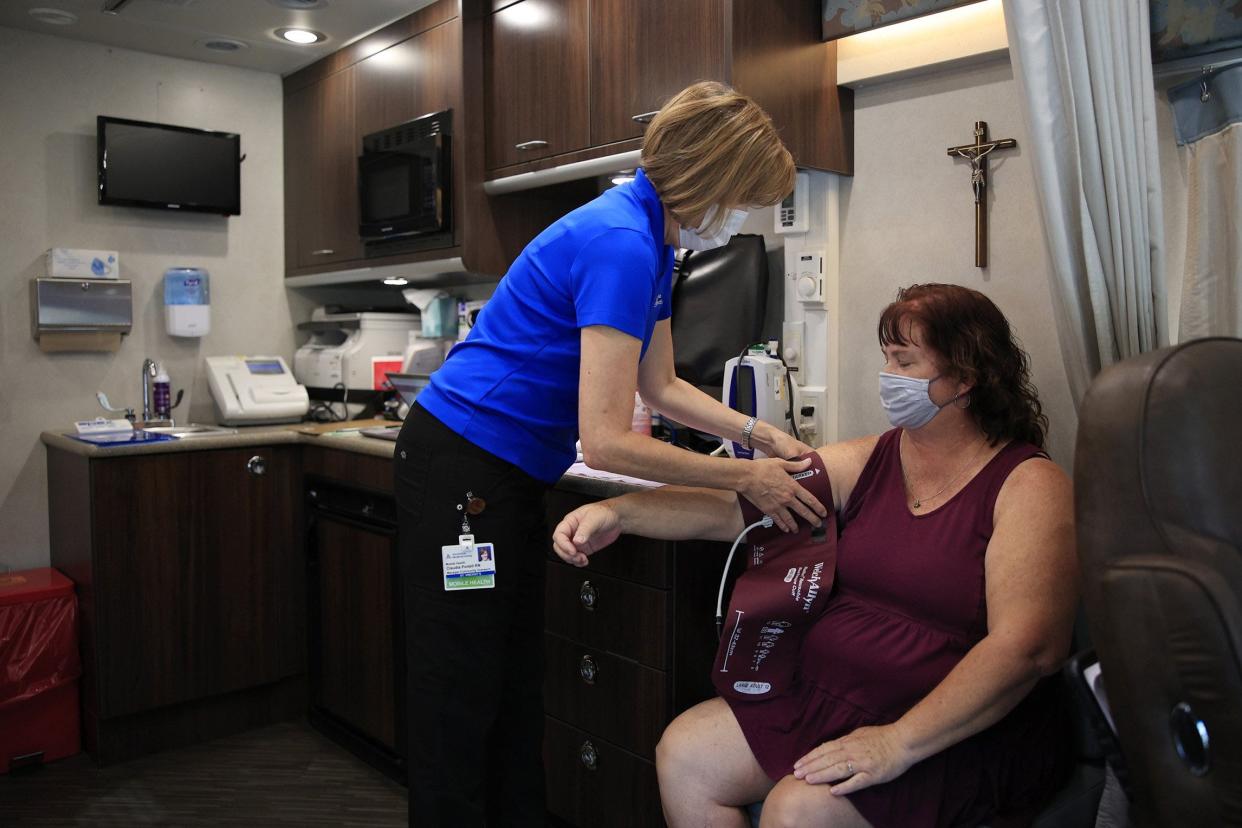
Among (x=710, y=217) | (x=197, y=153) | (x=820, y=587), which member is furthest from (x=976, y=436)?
(x=197, y=153)

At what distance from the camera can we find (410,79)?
10.3 ft

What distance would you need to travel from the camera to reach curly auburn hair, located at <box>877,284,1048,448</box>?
1601mm

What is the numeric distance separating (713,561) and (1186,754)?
116cm

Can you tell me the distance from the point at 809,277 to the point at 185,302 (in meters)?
2.37

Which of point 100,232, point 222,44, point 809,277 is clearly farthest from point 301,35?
point 809,277

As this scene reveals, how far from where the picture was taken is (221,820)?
251 cm

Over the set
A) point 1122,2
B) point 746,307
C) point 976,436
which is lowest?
point 976,436

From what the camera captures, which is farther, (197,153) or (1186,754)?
(197,153)

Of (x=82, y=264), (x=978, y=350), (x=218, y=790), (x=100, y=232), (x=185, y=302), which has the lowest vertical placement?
(x=218, y=790)

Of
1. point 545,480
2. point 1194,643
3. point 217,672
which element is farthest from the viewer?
point 217,672

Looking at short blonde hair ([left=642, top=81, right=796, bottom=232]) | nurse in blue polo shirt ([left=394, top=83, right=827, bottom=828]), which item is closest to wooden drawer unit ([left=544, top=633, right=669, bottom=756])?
nurse in blue polo shirt ([left=394, top=83, right=827, bottom=828])

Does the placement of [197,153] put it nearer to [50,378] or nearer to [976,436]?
[50,378]

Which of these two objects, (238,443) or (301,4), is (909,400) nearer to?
(238,443)

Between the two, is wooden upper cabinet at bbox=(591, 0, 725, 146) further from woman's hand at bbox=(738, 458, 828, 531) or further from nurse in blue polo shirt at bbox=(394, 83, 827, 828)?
woman's hand at bbox=(738, 458, 828, 531)
